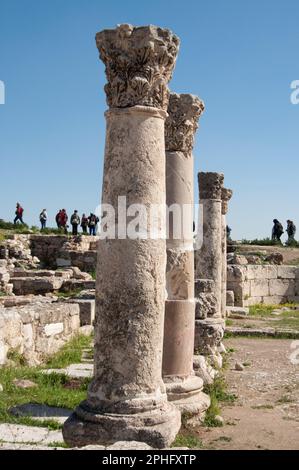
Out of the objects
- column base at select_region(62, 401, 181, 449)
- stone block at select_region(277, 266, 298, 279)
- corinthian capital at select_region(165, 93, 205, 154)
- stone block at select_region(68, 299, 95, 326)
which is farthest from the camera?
stone block at select_region(277, 266, 298, 279)

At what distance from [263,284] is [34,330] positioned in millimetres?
16805

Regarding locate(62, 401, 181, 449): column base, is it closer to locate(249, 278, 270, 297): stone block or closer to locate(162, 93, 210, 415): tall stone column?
locate(162, 93, 210, 415): tall stone column

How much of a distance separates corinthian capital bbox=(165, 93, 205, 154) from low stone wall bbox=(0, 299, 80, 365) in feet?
11.8

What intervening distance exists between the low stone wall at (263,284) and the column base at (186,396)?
51.7ft

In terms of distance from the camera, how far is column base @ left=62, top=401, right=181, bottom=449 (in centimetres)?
529

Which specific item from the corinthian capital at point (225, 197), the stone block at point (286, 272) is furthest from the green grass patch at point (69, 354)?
the stone block at point (286, 272)

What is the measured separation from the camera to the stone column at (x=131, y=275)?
543 cm

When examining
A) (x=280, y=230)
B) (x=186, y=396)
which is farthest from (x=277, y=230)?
(x=186, y=396)

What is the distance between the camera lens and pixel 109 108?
5.86m

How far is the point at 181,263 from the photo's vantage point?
7.77 m

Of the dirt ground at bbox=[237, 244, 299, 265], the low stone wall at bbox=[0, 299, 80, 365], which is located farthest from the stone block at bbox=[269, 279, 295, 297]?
the low stone wall at bbox=[0, 299, 80, 365]

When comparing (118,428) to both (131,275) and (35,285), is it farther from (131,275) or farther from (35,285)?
(35,285)

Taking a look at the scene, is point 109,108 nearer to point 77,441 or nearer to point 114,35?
point 114,35
